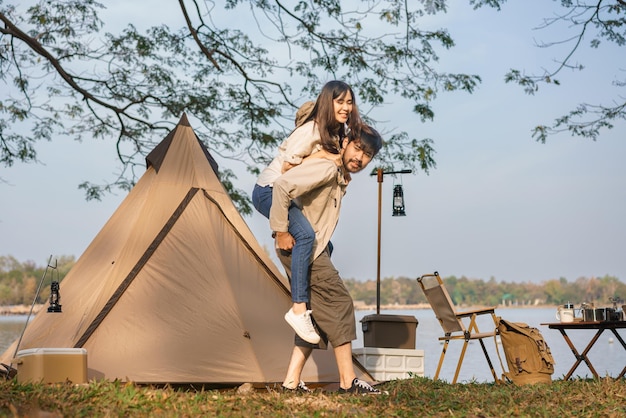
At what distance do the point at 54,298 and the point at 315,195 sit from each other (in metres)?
2.30

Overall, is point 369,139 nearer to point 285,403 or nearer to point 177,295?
point 285,403

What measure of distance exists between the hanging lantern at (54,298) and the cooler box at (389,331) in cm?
287

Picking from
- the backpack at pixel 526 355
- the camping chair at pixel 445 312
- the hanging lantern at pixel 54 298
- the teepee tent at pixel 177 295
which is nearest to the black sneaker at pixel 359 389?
the teepee tent at pixel 177 295

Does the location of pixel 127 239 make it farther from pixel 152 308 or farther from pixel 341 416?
pixel 341 416

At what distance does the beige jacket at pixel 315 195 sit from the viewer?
4328 millimetres

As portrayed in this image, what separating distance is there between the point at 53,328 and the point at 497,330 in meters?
3.44

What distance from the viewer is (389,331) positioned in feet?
24.3

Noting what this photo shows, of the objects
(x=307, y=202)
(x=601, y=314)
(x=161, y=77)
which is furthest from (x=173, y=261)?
(x=161, y=77)

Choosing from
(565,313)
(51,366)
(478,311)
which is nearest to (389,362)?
(478,311)

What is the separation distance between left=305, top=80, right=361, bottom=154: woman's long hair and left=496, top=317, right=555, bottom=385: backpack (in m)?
2.52

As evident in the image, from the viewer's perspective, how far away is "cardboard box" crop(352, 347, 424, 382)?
7.07 metres

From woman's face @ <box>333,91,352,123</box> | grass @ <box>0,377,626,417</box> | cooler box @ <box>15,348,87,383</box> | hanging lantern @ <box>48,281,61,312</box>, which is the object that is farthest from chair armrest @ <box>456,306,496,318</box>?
cooler box @ <box>15,348,87,383</box>

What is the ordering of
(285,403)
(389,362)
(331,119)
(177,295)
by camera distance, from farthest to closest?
(389,362) → (177,295) → (331,119) → (285,403)

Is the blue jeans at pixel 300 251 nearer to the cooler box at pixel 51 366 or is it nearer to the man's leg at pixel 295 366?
the man's leg at pixel 295 366
